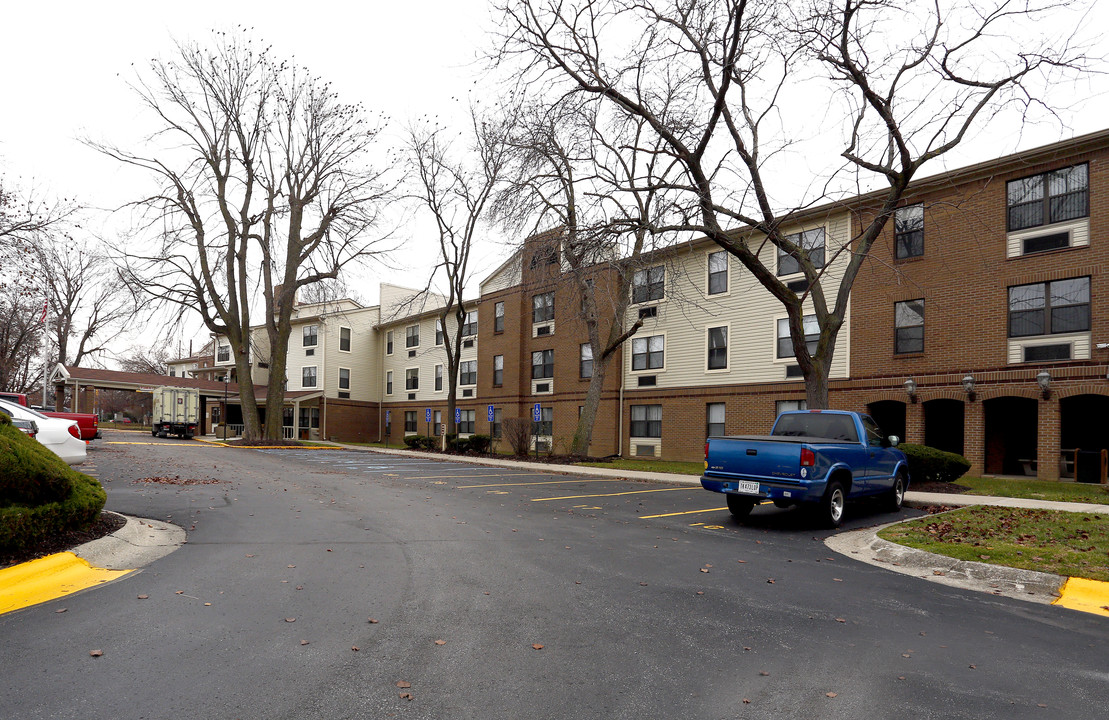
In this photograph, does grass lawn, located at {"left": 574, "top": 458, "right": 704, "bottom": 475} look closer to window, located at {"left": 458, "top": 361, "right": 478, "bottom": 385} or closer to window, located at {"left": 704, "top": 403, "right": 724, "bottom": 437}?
window, located at {"left": 704, "top": 403, "right": 724, "bottom": 437}

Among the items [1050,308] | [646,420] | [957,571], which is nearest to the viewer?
[957,571]

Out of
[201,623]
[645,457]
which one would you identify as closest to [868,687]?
[201,623]

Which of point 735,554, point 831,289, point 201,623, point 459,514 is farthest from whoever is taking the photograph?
point 831,289

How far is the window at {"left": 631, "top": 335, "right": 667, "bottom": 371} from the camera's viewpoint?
29.8 meters

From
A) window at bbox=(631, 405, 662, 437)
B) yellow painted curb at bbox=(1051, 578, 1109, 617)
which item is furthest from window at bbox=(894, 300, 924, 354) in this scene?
yellow painted curb at bbox=(1051, 578, 1109, 617)

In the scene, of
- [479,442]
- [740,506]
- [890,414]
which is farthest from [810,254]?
[479,442]

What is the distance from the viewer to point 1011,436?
21531 mm

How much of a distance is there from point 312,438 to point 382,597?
46758 mm

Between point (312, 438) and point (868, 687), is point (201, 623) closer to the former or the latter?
point (868, 687)

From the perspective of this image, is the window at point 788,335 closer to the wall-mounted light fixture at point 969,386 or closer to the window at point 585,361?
the wall-mounted light fixture at point 969,386

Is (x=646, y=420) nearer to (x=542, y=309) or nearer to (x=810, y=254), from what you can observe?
(x=542, y=309)

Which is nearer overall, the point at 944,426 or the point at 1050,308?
the point at 1050,308

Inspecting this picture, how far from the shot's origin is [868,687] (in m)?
4.12

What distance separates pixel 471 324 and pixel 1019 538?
3580cm
